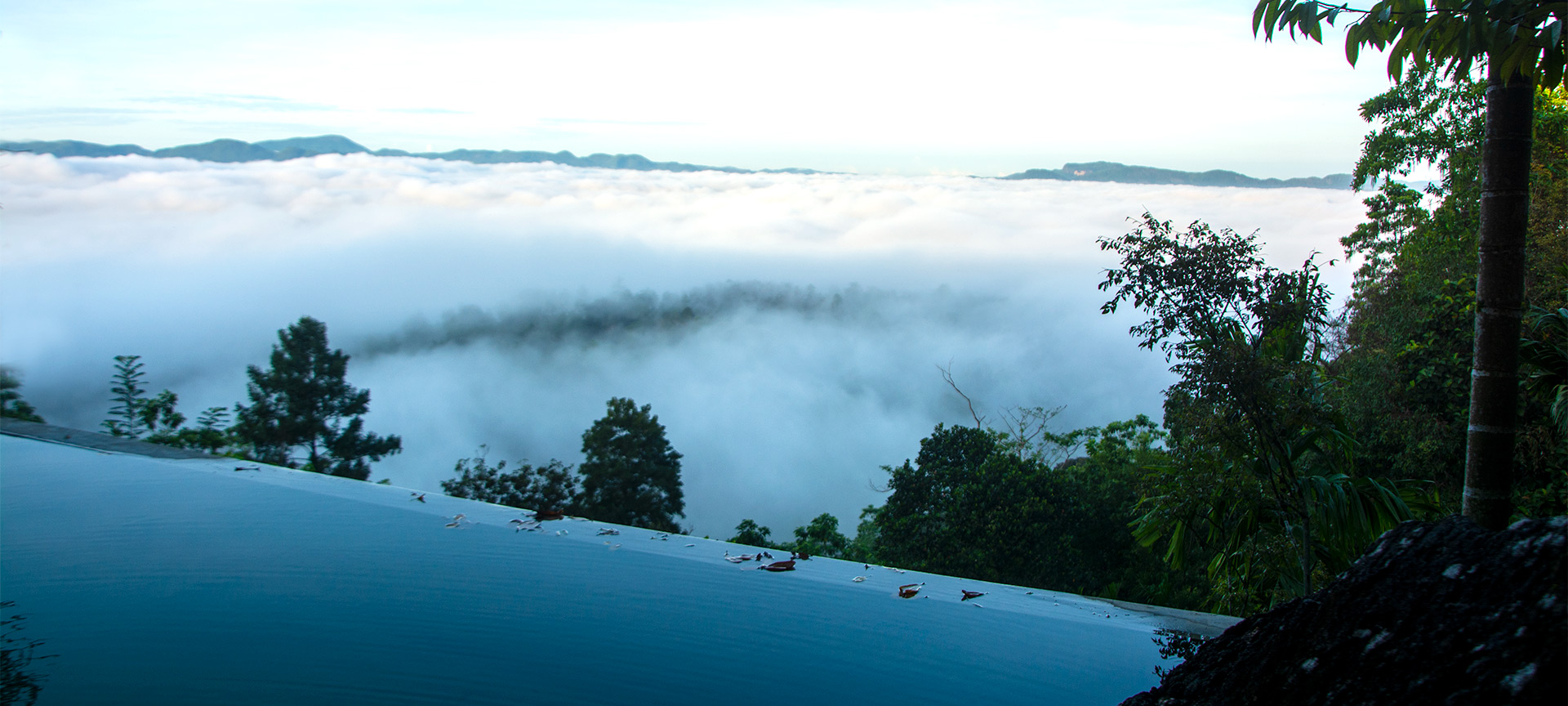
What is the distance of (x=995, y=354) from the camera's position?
239 feet

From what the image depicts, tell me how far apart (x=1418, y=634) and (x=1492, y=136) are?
1.96 metres

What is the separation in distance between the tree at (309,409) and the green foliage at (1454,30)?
2198 cm

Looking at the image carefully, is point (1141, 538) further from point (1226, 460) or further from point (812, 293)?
point (812, 293)

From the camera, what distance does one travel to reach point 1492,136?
9.95 ft

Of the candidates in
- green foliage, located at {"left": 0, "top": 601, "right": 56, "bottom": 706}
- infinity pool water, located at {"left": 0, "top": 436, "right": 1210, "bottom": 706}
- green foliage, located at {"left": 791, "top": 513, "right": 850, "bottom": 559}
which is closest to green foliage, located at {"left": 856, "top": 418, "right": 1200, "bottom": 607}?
green foliage, located at {"left": 791, "top": 513, "right": 850, "bottom": 559}

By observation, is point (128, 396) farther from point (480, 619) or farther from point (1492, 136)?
point (1492, 136)

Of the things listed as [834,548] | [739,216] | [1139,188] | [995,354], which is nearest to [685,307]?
[739,216]

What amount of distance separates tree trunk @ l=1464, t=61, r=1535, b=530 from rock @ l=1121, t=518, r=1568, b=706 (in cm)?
97

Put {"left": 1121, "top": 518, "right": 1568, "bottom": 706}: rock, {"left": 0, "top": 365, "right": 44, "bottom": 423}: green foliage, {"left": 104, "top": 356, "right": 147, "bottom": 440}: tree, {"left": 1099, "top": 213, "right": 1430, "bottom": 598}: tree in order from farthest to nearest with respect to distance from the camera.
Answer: {"left": 104, "top": 356, "right": 147, "bottom": 440}: tree → {"left": 0, "top": 365, "right": 44, "bottom": 423}: green foliage → {"left": 1099, "top": 213, "right": 1430, "bottom": 598}: tree → {"left": 1121, "top": 518, "right": 1568, "bottom": 706}: rock

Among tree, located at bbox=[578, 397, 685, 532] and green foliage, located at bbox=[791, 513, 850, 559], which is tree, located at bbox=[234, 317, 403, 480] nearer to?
tree, located at bbox=[578, 397, 685, 532]

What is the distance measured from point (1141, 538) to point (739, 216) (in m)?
94.7

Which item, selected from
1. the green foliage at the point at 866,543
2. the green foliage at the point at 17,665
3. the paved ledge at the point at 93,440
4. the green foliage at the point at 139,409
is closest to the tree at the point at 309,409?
the green foliage at the point at 139,409

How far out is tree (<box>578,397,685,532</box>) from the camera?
19484 millimetres

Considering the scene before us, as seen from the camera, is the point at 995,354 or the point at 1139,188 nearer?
the point at 1139,188
